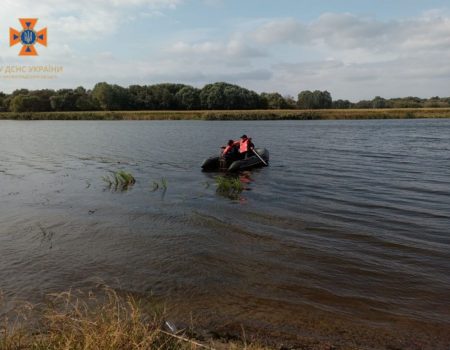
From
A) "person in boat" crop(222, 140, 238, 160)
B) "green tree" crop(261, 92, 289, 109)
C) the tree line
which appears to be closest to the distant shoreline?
the tree line

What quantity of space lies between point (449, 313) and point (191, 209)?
19.5ft

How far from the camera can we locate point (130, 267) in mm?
5840

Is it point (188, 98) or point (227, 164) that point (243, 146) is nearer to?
point (227, 164)

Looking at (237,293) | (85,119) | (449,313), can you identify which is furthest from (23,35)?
(85,119)

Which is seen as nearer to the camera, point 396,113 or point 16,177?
point 16,177

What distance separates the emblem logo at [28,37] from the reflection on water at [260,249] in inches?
507

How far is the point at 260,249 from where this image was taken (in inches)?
260

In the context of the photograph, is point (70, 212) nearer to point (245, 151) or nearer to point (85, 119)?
point (245, 151)

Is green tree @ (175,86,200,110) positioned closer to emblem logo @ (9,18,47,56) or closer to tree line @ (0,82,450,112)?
tree line @ (0,82,450,112)

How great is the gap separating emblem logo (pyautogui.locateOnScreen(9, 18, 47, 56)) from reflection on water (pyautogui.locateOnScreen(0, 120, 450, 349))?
1287 centimetres

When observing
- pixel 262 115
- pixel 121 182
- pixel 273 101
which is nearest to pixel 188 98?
pixel 273 101

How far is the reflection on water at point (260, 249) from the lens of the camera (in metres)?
4.49

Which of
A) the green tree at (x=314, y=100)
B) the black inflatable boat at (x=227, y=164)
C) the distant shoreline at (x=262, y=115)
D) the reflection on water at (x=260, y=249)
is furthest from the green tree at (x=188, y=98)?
the reflection on water at (x=260, y=249)

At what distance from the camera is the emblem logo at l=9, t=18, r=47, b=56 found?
22562mm
